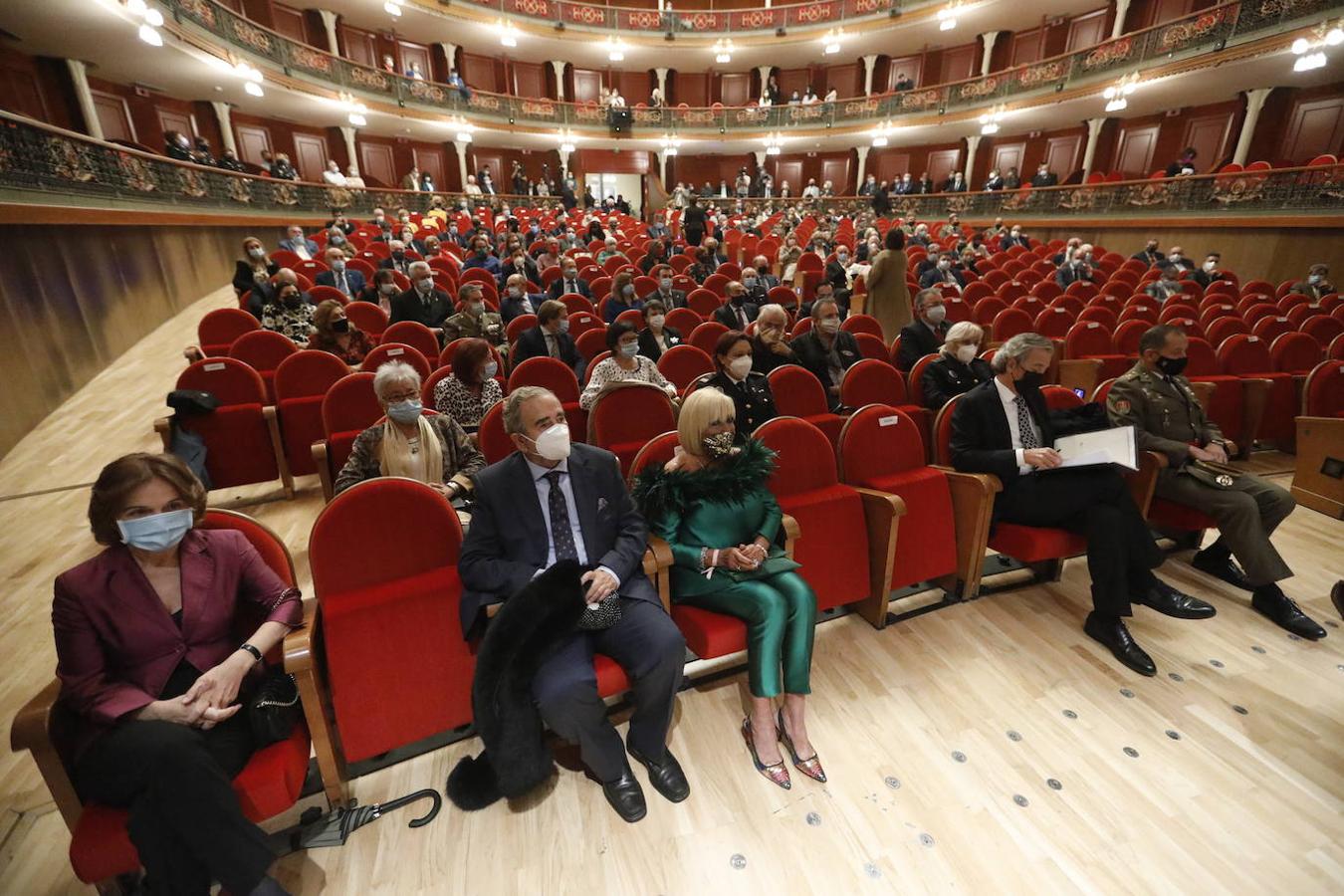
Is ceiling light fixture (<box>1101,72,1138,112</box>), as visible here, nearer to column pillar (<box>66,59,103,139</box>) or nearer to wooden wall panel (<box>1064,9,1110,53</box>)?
wooden wall panel (<box>1064,9,1110,53</box>)

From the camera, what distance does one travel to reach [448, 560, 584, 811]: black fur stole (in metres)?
1.47

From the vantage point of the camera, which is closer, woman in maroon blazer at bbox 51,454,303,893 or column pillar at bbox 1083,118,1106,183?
woman in maroon blazer at bbox 51,454,303,893

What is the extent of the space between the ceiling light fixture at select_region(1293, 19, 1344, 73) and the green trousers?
12.6 m

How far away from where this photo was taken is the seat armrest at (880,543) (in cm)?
215

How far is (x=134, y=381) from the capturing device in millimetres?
5023

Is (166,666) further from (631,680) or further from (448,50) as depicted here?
(448,50)

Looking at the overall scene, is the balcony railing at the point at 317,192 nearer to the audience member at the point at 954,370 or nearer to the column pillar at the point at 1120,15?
the column pillar at the point at 1120,15

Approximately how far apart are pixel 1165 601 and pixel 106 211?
8748 millimetres

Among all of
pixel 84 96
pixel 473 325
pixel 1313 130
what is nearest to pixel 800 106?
pixel 1313 130

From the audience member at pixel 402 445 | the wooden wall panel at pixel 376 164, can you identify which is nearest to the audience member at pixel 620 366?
the audience member at pixel 402 445

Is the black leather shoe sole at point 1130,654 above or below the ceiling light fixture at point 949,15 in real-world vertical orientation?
below

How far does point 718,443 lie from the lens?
1.82 metres

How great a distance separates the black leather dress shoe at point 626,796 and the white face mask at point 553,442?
0.94 m

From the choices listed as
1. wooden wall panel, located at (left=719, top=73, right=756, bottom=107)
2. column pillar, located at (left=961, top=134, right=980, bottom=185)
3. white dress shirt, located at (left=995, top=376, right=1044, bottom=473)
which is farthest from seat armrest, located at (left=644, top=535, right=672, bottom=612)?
wooden wall panel, located at (left=719, top=73, right=756, bottom=107)
